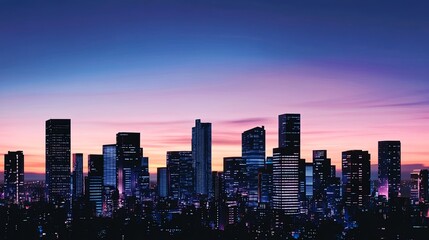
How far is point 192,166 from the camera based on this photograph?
341ft

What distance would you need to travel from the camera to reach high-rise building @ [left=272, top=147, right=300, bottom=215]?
86.3m

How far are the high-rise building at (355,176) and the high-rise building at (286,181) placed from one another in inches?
238

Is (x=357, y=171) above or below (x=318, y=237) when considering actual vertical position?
above

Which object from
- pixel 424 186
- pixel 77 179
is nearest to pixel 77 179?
pixel 77 179

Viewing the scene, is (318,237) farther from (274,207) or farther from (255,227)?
(274,207)

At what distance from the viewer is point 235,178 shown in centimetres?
9731

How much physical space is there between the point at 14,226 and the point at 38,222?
357 centimetres

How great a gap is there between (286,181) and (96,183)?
23.4 meters

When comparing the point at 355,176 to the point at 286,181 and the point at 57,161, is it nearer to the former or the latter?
the point at 286,181

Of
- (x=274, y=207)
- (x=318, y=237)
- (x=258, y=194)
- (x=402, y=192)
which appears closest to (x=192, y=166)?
(x=258, y=194)

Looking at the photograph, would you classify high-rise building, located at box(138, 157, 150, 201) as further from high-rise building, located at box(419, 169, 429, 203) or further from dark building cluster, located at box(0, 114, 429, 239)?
high-rise building, located at box(419, 169, 429, 203)

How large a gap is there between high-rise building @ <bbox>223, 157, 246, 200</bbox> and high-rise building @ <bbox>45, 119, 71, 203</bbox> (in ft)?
65.4

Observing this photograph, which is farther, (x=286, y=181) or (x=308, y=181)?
(x=308, y=181)

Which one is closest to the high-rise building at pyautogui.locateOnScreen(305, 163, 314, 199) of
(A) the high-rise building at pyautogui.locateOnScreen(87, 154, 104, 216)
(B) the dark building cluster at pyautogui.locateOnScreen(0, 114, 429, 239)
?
(B) the dark building cluster at pyautogui.locateOnScreen(0, 114, 429, 239)
